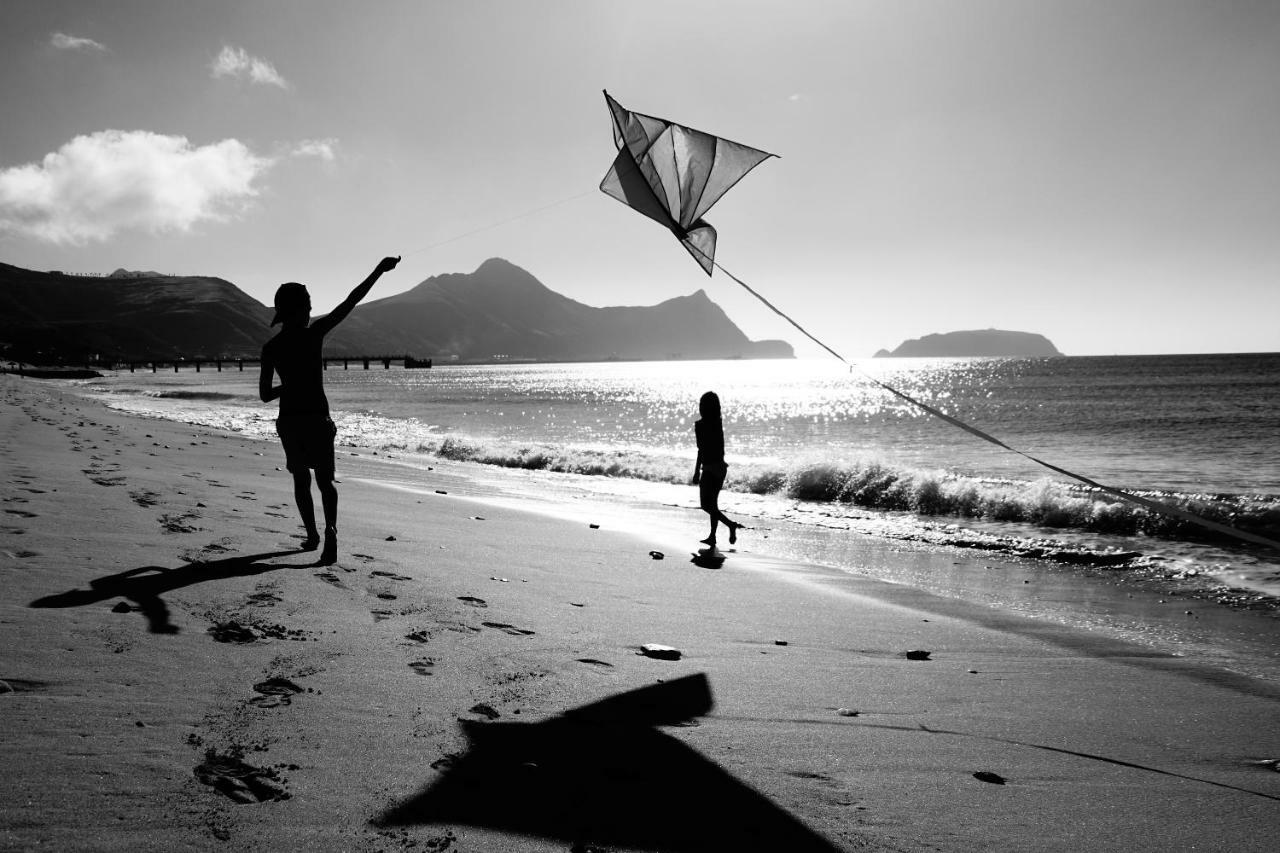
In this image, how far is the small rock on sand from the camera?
4.21 meters

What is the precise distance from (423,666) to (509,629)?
0.87m

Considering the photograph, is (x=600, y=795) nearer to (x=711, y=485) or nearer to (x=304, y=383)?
(x=304, y=383)

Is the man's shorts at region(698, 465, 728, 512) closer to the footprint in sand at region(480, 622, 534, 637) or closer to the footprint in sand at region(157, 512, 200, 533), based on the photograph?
the footprint in sand at region(480, 622, 534, 637)

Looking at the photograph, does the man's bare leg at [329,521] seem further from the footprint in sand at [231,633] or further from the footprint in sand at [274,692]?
the footprint in sand at [274,692]

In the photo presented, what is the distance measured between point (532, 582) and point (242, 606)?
2.31 metres

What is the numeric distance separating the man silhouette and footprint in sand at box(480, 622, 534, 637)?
1.82m

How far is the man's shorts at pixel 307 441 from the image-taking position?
18.6 feet

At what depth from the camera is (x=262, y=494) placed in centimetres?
905

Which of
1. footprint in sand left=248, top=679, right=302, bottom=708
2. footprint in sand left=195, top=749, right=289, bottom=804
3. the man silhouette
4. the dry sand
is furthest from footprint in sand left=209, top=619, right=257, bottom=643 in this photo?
the man silhouette

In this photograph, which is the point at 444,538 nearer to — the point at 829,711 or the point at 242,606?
the point at 242,606

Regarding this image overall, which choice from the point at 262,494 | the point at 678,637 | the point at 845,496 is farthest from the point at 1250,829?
the point at 845,496

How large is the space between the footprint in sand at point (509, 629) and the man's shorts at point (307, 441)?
229 centimetres

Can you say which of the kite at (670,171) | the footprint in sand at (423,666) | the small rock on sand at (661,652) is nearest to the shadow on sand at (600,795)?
the footprint in sand at (423,666)

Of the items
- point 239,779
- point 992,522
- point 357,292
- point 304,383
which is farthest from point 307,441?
point 992,522
